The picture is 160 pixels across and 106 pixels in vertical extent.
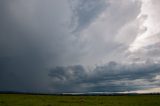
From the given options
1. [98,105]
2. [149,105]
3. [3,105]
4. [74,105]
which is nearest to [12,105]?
[3,105]

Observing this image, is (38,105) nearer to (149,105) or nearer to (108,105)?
(108,105)

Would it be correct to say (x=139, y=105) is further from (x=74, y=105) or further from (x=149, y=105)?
(x=74, y=105)

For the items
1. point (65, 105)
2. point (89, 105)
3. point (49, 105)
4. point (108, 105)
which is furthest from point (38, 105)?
point (108, 105)

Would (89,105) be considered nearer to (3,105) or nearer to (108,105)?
(108,105)

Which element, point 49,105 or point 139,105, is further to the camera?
point 139,105

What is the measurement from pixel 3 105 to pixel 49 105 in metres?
9.73

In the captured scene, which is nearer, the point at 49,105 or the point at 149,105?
the point at 49,105

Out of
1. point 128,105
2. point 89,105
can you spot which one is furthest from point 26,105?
point 128,105

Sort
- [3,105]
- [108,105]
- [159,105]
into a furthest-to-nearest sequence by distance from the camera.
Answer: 1. [159,105]
2. [108,105]
3. [3,105]

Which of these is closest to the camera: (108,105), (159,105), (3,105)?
(3,105)

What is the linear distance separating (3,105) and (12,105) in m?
2.60

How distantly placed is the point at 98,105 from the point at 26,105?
16.2 meters

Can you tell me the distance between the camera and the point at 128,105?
6400cm

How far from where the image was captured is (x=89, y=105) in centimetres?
5969
